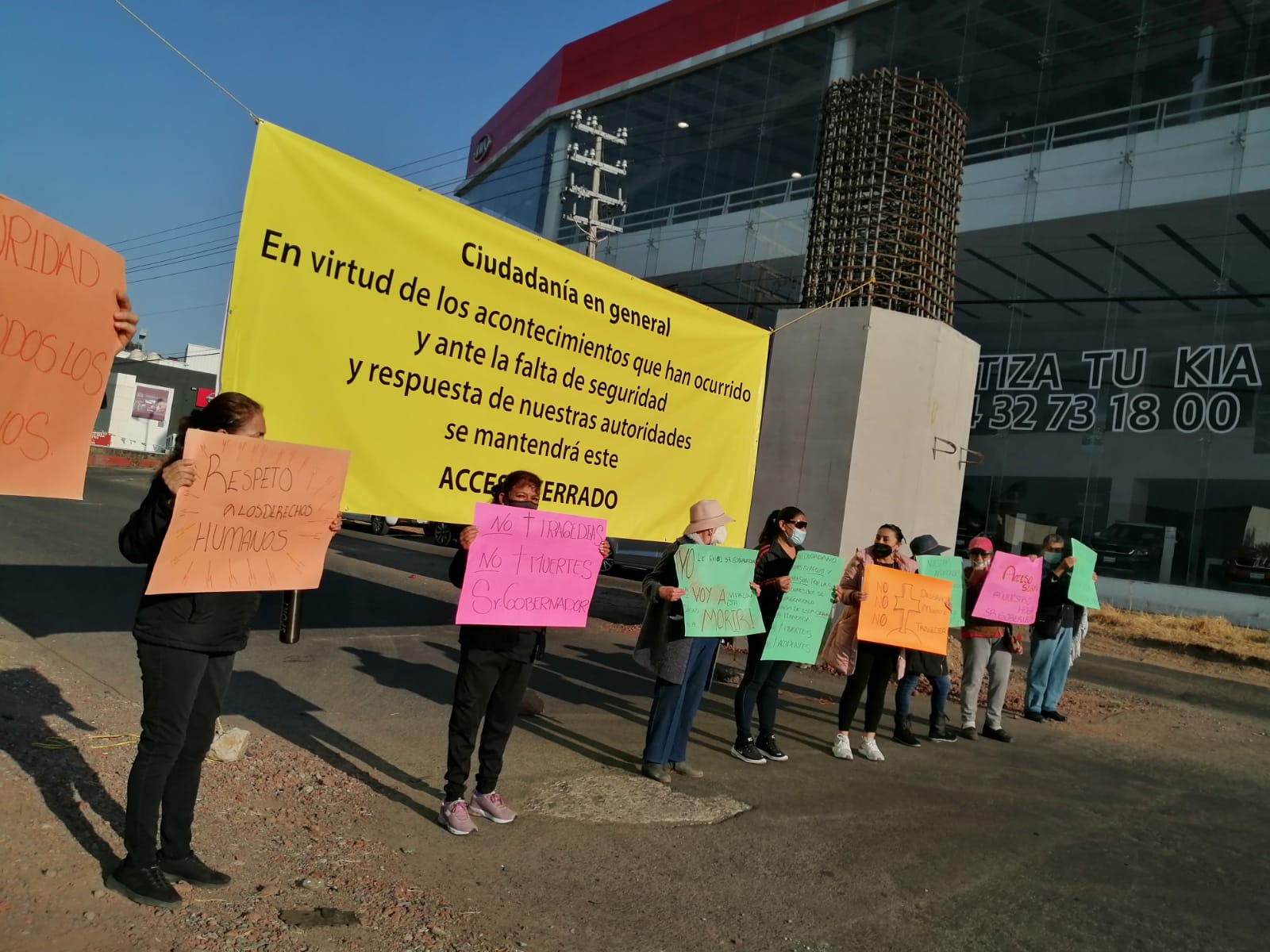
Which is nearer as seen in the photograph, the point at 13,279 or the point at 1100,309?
the point at 13,279

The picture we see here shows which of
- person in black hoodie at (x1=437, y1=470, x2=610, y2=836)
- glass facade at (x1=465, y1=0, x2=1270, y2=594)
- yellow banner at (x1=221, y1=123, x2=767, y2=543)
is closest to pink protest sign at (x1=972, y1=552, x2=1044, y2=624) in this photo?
yellow banner at (x1=221, y1=123, x2=767, y2=543)

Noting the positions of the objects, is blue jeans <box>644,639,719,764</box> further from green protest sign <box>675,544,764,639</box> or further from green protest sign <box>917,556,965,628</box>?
green protest sign <box>917,556,965,628</box>

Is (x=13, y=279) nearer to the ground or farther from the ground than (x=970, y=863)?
farther from the ground

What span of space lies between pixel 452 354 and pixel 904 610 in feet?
12.7

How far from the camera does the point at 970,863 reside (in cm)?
468

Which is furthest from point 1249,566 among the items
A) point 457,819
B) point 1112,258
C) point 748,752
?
point 457,819

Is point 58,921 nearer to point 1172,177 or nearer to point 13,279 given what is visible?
point 13,279

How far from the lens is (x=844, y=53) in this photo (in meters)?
25.7

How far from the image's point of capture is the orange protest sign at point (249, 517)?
10.9 feet

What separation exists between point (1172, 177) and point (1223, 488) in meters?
6.83

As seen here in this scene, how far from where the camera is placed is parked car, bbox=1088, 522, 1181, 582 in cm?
1995

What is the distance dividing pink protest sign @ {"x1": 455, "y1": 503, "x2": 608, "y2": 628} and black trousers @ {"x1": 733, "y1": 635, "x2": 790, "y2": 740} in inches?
73.9

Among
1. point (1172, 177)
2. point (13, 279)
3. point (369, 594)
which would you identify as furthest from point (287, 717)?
point (1172, 177)

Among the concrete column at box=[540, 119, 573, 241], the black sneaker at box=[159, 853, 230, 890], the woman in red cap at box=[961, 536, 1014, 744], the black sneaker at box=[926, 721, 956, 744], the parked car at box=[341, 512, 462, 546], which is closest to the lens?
the black sneaker at box=[159, 853, 230, 890]
